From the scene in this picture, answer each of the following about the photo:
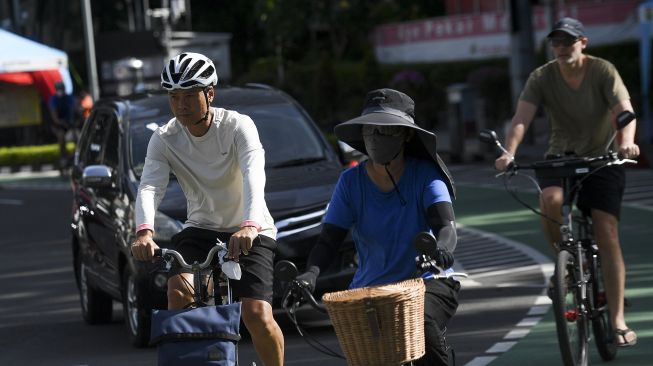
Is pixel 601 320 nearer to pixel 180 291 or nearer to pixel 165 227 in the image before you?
pixel 180 291

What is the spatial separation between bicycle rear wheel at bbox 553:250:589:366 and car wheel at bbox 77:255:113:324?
4757mm

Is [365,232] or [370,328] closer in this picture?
[370,328]

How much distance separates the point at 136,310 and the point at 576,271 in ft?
11.0

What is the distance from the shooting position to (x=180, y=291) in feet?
22.6

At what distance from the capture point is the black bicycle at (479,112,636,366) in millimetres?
7773

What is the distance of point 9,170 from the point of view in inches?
1467

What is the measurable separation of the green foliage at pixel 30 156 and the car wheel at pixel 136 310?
2652 cm

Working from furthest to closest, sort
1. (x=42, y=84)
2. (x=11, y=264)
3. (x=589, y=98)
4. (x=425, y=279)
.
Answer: (x=42, y=84), (x=11, y=264), (x=589, y=98), (x=425, y=279)

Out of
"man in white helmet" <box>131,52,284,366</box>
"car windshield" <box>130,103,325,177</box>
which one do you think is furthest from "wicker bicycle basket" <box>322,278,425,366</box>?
"car windshield" <box>130,103,325,177</box>

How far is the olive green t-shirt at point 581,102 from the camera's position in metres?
8.73

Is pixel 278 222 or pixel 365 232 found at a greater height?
pixel 365 232

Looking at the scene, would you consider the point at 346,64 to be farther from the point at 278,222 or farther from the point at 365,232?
the point at 365,232

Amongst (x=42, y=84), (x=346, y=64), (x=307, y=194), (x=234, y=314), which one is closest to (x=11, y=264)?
(x=307, y=194)

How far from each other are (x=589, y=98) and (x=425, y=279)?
3.29 meters
